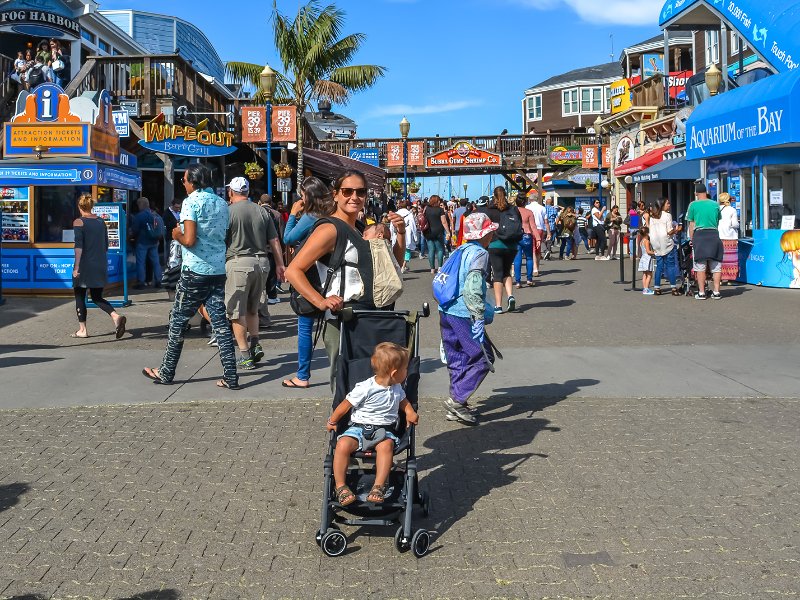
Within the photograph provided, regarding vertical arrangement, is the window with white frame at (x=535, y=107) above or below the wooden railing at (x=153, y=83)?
above

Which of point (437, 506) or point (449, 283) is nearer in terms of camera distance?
point (437, 506)

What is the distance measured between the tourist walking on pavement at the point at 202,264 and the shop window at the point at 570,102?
52869 millimetres

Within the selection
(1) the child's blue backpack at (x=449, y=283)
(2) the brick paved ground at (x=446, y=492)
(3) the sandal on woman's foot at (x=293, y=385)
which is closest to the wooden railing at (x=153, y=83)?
(2) the brick paved ground at (x=446, y=492)

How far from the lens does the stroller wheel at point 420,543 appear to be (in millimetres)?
4246

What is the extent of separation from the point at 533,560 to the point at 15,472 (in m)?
3.21

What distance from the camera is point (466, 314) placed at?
6.75 metres

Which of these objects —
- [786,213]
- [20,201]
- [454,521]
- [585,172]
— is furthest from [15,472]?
[585,172]

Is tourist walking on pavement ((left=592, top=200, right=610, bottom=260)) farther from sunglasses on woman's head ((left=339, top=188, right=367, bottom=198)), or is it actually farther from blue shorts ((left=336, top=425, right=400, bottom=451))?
blue shorts ((left=336, top=425, right=400, bottom=451))

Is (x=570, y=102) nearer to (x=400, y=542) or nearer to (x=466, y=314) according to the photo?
(x=466, y=314)

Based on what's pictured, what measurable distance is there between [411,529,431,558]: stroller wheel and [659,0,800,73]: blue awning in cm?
1502

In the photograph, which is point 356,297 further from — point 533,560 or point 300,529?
point 533,560

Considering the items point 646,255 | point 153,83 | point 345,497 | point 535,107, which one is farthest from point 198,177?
point 535,107

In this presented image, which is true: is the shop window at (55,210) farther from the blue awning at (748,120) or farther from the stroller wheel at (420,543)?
the stroller wheel at (420,543)

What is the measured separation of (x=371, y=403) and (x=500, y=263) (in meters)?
8.95
